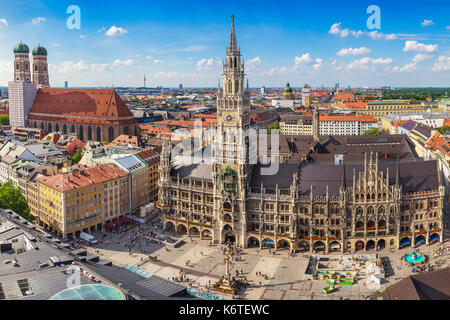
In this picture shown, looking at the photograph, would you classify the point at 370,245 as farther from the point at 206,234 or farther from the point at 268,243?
the point at 206,234

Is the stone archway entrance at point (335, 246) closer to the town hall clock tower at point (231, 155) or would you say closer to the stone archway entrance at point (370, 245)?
the stone archway entrance at point (370, 245)

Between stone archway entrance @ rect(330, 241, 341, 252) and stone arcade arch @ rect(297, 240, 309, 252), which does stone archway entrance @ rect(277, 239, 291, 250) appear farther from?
stone archway entrance @ rect(330, 241, 341, 252)

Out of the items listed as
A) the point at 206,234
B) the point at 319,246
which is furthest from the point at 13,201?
the point at 319,246

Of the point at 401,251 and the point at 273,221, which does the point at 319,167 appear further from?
the point at 401,251

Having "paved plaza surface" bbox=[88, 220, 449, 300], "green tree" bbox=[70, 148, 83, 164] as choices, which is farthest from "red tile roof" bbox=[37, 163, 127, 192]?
"green tree" bbox=[70, 148, 83, 164]

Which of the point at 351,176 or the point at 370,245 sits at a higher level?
the point at 351,176
